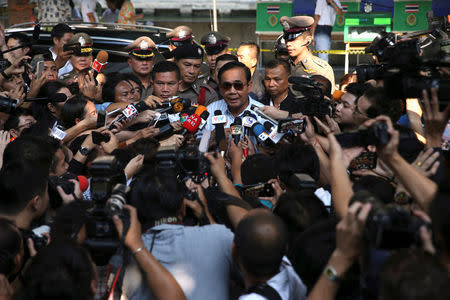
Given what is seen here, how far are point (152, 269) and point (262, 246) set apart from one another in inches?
18.9

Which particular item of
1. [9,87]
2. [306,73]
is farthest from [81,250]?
[306,73]

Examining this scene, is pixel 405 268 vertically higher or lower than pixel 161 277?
higher

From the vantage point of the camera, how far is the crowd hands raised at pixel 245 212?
193cm

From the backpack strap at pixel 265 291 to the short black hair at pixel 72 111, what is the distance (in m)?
3.14

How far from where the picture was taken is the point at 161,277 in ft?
7.66

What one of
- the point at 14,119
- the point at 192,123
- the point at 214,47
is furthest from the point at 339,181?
the point at 214,47

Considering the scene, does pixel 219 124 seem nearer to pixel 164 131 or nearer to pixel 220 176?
pixel 164 131

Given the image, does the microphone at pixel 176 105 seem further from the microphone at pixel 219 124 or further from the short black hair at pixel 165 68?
the short black hair at pixel 165 68

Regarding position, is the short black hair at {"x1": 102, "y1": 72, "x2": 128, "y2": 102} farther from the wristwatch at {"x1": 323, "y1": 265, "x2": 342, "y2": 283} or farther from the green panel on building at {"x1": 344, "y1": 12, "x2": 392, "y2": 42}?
the green panel on building at {"x1": 344, "y1": 12, "x2": 392, "y2": 42}

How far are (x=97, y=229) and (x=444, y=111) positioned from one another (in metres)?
1.72

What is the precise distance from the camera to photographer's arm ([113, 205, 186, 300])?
2.32m

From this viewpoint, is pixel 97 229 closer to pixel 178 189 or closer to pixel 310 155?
pixel 178 189

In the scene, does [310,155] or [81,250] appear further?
[310,155]

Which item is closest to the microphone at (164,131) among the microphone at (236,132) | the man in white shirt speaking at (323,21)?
the microphone at (236,132)
